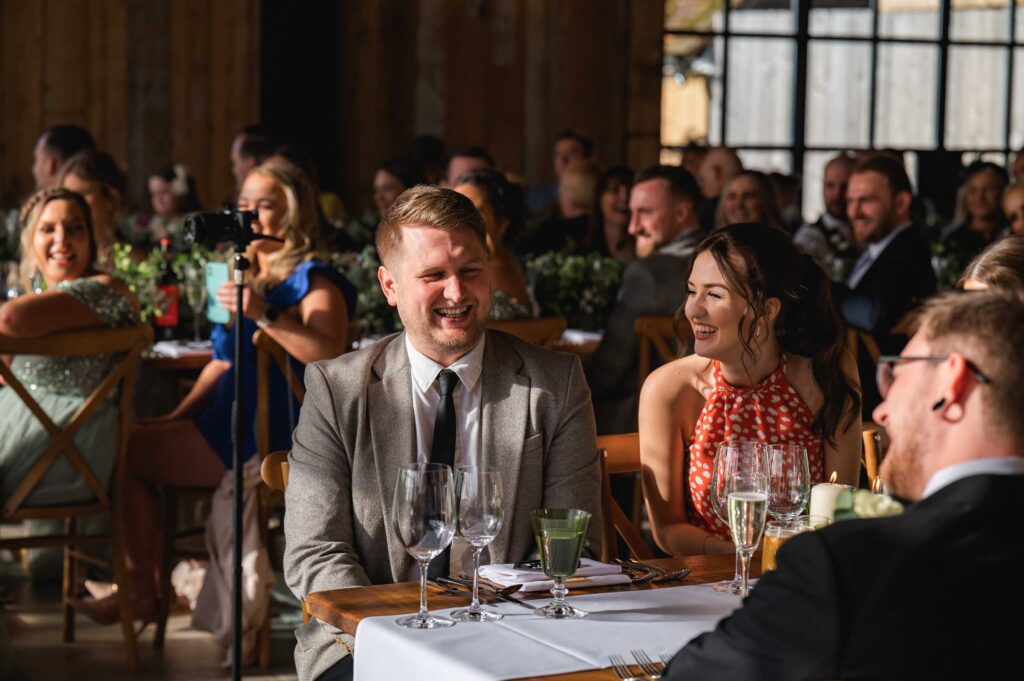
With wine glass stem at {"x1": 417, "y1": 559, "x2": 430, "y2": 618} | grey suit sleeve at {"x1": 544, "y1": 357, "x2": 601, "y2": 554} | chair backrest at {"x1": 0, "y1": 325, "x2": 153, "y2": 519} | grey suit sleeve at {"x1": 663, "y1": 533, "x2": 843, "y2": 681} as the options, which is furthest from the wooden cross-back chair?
grey suit sleeve at {"x1": 663, "y1": 533, "x2": 843, "y2": 681}

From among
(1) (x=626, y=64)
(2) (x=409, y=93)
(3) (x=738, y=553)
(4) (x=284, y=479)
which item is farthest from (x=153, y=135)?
(3) (x=738, y=553)

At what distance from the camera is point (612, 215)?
7520 mm

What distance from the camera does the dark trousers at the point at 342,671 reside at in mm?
2682

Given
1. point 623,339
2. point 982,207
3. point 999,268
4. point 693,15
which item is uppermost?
point 693,15

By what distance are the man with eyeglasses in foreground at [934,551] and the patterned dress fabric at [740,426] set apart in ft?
4.78

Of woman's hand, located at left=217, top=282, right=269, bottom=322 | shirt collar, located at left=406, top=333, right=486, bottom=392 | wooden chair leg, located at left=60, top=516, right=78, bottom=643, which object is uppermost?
woman's hand, located at left=217, top=282, right=269, bottom=322

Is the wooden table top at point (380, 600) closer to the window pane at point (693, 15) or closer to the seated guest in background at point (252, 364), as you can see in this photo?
the seated guest in background at point (252, 364)

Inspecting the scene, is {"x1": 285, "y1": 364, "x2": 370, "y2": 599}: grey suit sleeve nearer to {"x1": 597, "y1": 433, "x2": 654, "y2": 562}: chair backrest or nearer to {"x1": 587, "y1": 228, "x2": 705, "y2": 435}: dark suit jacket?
{"x1": 597, "y1": 433, "x2": 654, "y2": 562}: chair backrest

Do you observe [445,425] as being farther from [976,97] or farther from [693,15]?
[976,97]

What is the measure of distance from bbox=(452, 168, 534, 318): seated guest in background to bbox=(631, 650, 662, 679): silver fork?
328cm

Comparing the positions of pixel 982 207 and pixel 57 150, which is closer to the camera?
pixel 57 150

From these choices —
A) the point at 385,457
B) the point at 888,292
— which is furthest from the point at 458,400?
the point at 888,292

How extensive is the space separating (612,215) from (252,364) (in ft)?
10.2

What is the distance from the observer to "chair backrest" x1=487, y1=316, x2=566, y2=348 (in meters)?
4.87
